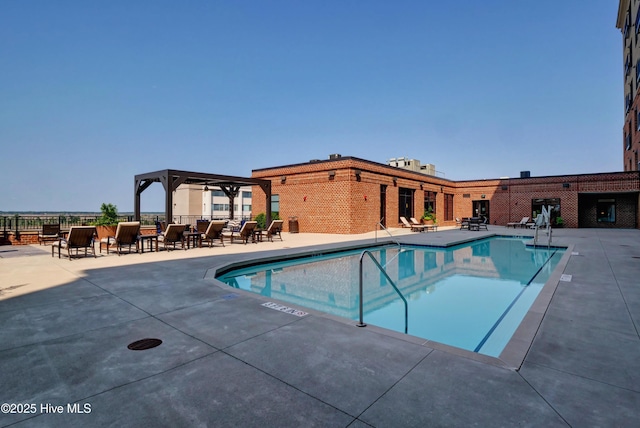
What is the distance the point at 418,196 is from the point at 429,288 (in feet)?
Result: 62.2

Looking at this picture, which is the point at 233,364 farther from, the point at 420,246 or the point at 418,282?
the point at 420,246

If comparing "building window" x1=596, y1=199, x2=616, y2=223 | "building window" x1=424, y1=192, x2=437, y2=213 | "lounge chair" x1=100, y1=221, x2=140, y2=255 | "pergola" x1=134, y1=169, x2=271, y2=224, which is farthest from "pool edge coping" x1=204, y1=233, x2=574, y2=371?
"building window" x1=596, y1=199, x2=616, y2=223

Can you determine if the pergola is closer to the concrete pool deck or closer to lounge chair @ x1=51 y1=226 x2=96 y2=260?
lounge chair @ x1=51 y1=226 x2=96 y2=260

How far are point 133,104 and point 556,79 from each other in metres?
29.9

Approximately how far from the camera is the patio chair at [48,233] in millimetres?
12685

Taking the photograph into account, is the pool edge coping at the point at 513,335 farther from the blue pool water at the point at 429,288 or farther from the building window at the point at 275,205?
the building window at the point at 275,205

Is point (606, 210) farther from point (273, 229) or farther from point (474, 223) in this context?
point (273, 229)

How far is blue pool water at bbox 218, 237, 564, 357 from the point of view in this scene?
4.70 meters

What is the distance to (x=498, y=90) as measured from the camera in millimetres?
21328

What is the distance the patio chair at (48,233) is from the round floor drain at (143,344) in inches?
514

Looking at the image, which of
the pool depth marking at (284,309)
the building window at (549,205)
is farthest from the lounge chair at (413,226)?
the pool depth marking at (284,309)

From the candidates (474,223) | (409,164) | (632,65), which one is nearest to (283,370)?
(474,223)

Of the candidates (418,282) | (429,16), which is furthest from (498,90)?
(418,282)

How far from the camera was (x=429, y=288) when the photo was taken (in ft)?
22.7
